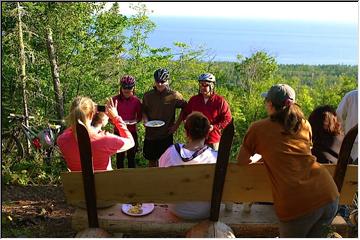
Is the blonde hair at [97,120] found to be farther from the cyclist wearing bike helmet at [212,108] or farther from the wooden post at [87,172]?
the cyclist wearing bike helmet at [212,108]

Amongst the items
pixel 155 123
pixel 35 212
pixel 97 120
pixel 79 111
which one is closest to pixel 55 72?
pixel 155 123

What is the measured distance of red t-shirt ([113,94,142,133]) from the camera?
530 centimetres

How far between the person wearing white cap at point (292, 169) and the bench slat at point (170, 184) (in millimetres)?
329

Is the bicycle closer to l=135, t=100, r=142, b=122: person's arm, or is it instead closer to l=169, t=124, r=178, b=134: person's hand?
l=135, t=100, r=142, b=122: person's arm

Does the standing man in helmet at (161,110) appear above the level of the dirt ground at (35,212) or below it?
above

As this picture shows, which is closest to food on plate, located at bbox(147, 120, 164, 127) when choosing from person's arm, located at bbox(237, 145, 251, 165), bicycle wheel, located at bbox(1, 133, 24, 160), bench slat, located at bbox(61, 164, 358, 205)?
bench slat, located at bbox(61, 164, 358, 205)

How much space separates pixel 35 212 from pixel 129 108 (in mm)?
1535

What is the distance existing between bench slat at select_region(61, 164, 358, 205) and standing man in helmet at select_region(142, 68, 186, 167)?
80.8 inches

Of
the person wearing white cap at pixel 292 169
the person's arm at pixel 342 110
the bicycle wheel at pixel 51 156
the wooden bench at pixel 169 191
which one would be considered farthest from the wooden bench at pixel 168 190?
the bicycle wheel at pixel 51 156

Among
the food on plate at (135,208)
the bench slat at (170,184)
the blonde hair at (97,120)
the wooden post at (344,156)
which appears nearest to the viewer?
Answer: the bench slat at (170,184)

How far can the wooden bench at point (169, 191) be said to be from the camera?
125 inches

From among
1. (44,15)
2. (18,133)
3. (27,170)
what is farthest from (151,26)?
(27,170)

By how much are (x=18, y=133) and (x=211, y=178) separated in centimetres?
565

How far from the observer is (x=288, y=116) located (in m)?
2.83
